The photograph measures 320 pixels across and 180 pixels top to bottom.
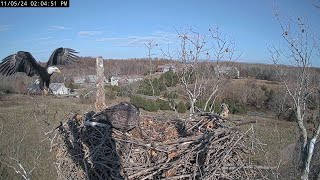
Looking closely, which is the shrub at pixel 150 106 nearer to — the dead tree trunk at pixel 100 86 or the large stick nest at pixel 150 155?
the dead tree trunk at pixel 100 86

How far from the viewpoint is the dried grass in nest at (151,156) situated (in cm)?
419

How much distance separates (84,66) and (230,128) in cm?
461

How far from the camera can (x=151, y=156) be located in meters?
4.41

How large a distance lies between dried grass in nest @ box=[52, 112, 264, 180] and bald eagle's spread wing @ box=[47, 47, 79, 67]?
5.60ft

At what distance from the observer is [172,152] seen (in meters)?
4.41

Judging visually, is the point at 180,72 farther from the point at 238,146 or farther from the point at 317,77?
the point at 238,146

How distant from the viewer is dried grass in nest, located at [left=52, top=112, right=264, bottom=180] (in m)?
4.19

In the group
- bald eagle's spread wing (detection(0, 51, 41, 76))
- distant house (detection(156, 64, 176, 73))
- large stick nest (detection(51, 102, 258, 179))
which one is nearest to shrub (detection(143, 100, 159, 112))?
distant house (detection(156, 64, 176, 73))

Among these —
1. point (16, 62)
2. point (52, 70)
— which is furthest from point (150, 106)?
point (16, 62)

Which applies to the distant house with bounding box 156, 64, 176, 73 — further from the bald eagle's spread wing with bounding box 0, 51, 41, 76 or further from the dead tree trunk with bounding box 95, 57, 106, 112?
the bald eagle's spread wing with bounding box 0, 51, 41, 76

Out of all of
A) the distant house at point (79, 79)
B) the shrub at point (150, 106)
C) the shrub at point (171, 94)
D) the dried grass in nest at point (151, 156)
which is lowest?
the shrub at point (150, 106)

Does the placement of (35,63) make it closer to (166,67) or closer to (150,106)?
(166,67)

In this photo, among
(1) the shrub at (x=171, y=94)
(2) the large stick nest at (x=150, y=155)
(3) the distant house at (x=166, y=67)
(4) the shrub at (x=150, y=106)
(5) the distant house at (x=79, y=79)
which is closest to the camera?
(2) the large stick nest at (x=150, y=155)

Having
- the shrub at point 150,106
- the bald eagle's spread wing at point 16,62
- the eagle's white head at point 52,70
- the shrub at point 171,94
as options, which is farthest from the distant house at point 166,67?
the shrub at point 150,106
